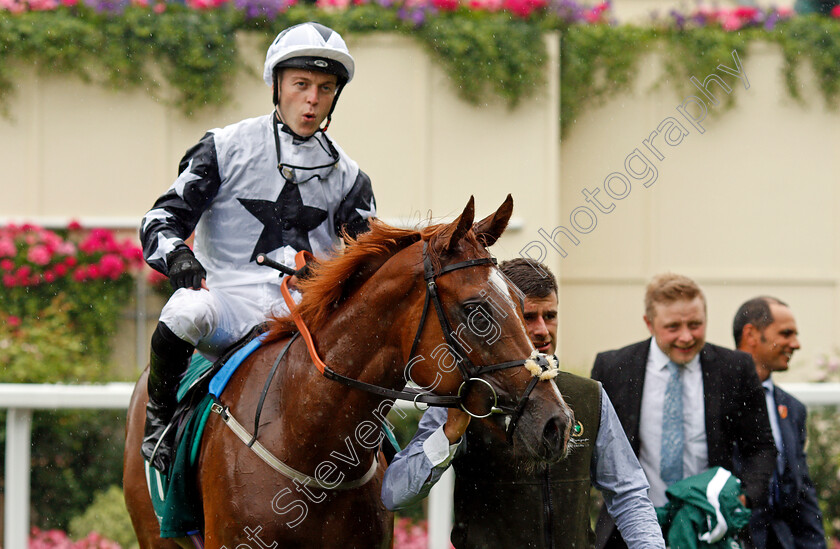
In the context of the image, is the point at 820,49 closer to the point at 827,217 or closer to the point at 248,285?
the point at 827,217

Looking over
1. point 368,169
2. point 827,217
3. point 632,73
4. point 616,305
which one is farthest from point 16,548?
point 827,217

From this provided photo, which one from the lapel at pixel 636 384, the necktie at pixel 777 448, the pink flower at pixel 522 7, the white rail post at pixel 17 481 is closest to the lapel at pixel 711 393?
the lapel at pixel 636 384

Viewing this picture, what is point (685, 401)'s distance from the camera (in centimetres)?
378

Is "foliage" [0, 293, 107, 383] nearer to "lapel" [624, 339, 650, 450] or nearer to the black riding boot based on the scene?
the black riding boot

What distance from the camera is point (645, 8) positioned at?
10.5 m

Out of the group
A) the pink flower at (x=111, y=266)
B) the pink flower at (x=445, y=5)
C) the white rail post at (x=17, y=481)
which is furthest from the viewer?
the pink flower at (x=445, y=5)

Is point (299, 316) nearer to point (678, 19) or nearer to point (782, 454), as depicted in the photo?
point (782, 454)

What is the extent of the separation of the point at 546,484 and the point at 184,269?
4.00ft

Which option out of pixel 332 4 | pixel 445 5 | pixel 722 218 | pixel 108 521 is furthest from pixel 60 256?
pixel 722 218

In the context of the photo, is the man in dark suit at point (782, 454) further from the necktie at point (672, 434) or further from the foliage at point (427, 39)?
the foliage at point (427, 39)

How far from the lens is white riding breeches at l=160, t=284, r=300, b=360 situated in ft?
9.10

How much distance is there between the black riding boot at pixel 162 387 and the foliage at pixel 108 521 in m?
2.66

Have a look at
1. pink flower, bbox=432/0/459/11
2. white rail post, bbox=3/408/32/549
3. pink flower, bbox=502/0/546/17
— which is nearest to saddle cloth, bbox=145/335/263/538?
white rail post, bbox=3/408/32/549

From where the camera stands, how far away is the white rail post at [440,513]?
14.7ft
